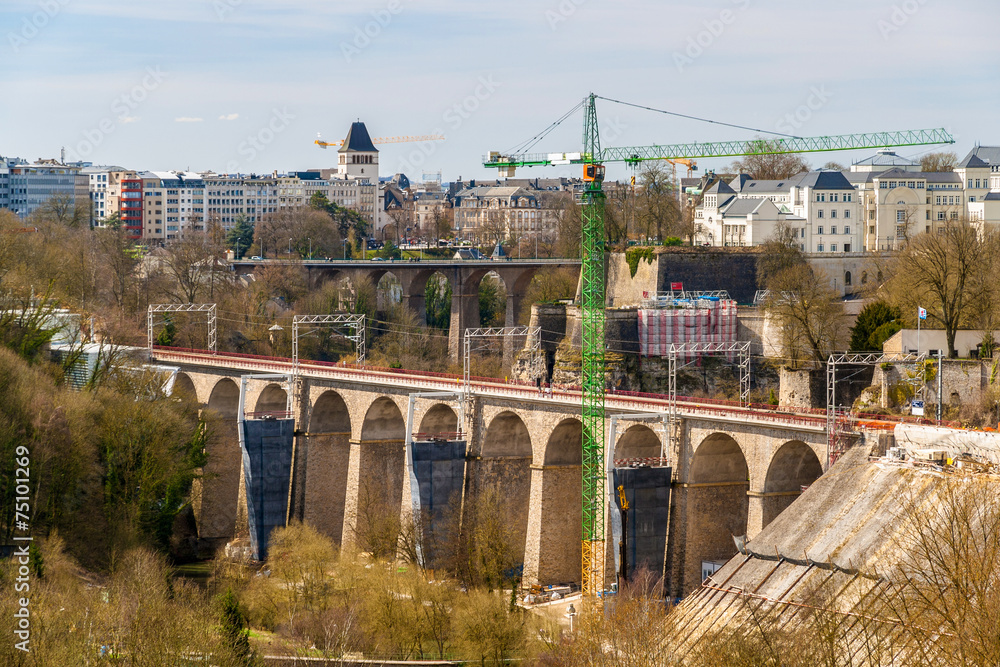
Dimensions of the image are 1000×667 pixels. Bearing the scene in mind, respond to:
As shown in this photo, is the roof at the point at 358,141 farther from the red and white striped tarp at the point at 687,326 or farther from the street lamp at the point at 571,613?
the street lamp at the point at 571,613

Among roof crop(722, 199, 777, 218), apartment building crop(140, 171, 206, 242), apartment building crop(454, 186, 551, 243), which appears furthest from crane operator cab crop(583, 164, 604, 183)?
apartment building crop(140, 171, 206, 242)

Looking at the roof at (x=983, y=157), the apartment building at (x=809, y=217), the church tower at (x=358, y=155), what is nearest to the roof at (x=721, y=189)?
the apartment building at (x=809, y=217)

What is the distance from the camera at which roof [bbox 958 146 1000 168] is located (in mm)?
89812

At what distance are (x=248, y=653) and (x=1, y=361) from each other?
18.2m

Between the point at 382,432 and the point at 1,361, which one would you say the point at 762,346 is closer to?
the point at 382,432

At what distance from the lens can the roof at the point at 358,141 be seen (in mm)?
176750

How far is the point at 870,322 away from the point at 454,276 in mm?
40387

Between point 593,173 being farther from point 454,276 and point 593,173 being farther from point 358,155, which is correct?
point 358,155

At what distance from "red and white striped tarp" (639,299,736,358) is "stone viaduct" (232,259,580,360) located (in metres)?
18.1

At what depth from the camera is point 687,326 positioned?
77625mm

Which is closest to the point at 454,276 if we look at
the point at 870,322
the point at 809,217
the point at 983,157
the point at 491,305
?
the point at 491,305

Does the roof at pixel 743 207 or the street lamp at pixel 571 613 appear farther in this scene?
the roof at pixel 743 207

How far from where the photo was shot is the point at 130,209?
160750mm

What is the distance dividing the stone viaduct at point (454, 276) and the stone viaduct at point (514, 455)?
26.2 m
